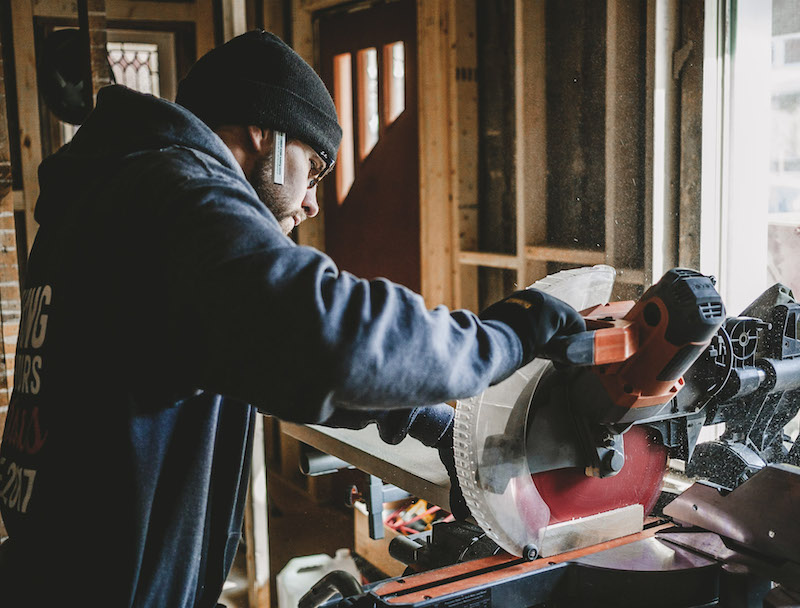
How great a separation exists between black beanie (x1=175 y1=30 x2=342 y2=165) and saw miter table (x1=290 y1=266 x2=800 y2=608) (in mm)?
478

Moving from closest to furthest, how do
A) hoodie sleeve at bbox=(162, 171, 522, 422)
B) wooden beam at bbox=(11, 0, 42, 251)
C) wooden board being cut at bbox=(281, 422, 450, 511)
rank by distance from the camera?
hoodie sleeve at bbox=(162, 171, 522, 422) < wooden board being cut at bbox=(281, 422, 450, 511) < wooden beam at bbox=(11, 0, 42, 251)

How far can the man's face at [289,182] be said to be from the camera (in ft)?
4.22

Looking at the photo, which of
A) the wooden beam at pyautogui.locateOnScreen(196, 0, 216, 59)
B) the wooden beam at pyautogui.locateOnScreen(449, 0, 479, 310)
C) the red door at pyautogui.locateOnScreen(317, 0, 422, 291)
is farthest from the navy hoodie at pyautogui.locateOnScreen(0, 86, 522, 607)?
the wooden beam at pyautogui.locateOnScreen(196, 0, 216, 59)

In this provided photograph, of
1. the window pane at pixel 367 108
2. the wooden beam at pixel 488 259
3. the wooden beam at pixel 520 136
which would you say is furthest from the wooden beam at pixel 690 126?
the window pane at pixel 367 108

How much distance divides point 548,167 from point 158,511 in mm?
2070

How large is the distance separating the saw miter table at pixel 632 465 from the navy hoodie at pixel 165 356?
23 centimetres

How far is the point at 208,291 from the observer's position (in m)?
0.76

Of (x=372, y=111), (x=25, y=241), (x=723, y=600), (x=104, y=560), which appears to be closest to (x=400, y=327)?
(x=104, y=560)

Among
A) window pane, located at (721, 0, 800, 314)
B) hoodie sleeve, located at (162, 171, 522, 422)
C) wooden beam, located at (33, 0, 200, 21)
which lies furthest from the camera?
wooden beam, located at (33, 0, 200, 21)

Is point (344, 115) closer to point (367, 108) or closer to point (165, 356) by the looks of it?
point (367, 108)

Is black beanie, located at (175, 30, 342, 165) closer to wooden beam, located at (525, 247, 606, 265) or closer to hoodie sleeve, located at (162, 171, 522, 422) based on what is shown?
hoodie sleeve, located at (162, 171, 522, 422)

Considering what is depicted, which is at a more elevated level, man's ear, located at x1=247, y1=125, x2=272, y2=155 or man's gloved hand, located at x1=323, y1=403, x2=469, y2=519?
man's ear, located at x1=247, y1=125, x2=272, y2=155

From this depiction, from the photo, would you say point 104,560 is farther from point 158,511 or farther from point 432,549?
point 432,549

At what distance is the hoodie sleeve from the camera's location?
2.48ft
